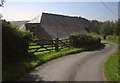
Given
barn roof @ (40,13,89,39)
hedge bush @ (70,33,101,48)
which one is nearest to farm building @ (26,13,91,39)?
barn roof @ (40,13,89,39)

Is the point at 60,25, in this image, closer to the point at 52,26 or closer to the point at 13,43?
the point at 52,26

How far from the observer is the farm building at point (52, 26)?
46.9 m

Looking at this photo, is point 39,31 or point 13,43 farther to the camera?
point 39,31

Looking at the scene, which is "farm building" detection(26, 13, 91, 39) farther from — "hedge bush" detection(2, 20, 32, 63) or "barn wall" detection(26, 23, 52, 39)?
"hedge bush" detection(2, 20, 32, 63)

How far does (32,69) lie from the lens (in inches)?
634

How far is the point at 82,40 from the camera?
33469 mm

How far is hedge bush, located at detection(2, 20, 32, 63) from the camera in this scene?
16612 millimetres

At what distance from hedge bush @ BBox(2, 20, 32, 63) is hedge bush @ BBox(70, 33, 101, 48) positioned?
44.4 feet

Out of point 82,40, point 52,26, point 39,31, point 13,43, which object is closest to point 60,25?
point 52,26

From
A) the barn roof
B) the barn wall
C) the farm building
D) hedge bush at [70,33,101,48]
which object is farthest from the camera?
the barn roof

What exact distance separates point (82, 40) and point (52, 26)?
16644mm

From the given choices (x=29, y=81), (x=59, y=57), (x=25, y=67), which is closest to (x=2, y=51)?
(x=25, y=67)

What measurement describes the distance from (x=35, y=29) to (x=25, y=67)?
3318 cm

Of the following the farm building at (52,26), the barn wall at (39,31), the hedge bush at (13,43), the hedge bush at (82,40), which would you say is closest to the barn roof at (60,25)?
the farm building at (52,26)
